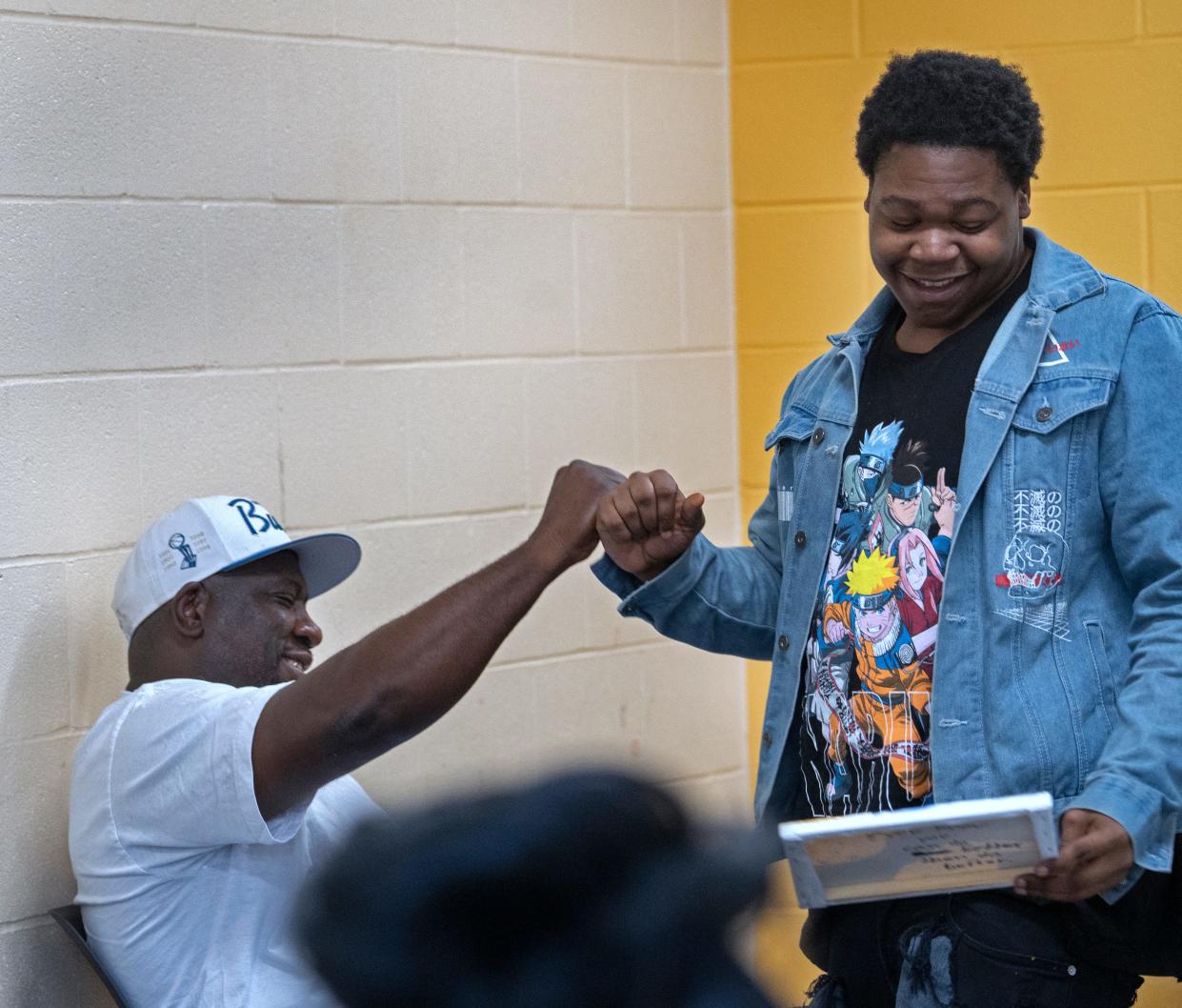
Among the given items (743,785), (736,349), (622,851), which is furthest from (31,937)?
(622,851)

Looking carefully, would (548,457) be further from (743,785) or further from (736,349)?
(743,785)

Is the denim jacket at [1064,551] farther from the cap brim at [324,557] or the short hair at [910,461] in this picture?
the cap brim at [324,557]

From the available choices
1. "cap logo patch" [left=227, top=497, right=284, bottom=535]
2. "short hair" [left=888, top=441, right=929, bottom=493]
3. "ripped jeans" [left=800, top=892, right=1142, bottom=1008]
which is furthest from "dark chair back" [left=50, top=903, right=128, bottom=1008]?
"short hair" [left=888, top=441, right=929, bottom=493]

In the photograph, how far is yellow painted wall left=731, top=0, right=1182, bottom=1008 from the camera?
10.9ft

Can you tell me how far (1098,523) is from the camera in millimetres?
1868

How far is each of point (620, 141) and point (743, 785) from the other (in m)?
1.60

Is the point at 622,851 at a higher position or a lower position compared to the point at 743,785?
higher

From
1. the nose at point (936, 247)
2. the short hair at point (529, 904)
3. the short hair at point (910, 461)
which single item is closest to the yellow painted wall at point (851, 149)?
the short hair at point (910, 461)

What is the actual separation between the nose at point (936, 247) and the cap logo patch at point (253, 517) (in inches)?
46.8

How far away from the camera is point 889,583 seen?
1.96 metres

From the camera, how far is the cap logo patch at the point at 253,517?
2.54m

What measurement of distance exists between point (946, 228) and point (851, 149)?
1.70 meters

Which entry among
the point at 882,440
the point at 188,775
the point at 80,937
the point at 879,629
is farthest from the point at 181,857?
the point at 882,440

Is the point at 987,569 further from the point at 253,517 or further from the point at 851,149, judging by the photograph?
the point at 851,149
